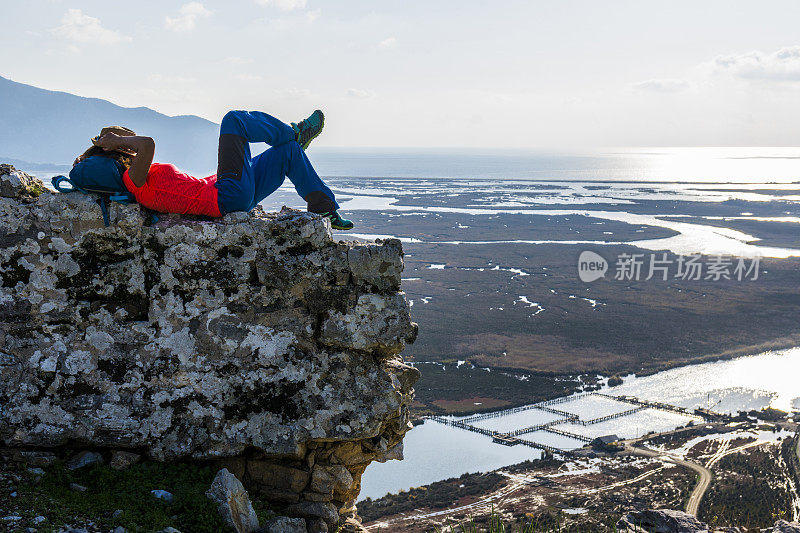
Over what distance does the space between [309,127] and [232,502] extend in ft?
10.9

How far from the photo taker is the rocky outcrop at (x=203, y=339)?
5.44 metres

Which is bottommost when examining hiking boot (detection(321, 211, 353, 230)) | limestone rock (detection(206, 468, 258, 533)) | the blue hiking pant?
limestone rock (detection(206, 468, 258, 533))

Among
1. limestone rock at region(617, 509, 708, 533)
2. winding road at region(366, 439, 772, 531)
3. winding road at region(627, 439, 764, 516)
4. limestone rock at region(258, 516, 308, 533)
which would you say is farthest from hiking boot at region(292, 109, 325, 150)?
winding road at region(627, 439, 764, 516)

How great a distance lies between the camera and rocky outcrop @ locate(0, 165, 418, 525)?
544 centimetres

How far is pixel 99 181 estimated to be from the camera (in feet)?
18.5

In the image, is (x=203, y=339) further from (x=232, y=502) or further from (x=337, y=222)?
(x=337, y=222)

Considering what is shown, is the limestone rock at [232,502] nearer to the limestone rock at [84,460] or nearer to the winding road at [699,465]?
the limestone rock at [84,460]

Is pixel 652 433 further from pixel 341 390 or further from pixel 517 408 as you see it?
pixel 341 390

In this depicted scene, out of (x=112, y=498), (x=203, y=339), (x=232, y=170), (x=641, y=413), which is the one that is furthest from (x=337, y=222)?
(x=641, y=413)

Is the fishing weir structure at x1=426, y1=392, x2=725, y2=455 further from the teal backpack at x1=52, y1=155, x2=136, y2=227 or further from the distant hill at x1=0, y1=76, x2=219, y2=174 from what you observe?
the distant hill at x1=0, y1=76, x2=219, y2=174

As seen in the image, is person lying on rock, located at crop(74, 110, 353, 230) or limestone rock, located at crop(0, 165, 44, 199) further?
person lying on rock, located at crop(74, 110, 353, 230)

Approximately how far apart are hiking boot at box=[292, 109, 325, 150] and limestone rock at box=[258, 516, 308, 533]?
326cm

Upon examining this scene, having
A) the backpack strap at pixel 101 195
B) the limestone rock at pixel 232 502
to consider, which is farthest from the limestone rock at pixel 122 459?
the backpack strap at pixel 101 195

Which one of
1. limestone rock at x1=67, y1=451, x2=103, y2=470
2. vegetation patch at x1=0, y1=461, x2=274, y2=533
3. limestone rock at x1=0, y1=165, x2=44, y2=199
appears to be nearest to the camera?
vegetation patch at x1=0, y1=461, x2=274, y2=533
